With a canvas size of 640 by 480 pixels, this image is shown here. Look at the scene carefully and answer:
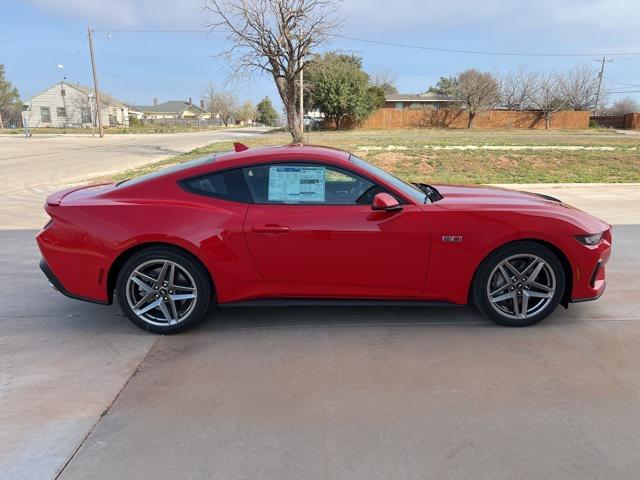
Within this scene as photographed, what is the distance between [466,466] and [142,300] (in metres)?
2.64

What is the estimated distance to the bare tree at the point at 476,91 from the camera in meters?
54.1

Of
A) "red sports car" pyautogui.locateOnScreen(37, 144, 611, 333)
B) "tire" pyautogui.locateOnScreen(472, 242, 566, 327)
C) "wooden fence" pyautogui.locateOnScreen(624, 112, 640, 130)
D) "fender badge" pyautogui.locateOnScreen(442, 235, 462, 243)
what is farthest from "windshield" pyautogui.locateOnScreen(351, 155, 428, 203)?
"wooden fence" pyautogui.locateOnScreen(624, 112, 640, 130)

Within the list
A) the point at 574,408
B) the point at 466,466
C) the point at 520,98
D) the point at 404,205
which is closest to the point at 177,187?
the point at 404,205

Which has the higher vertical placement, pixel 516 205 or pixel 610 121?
pixel 610 121

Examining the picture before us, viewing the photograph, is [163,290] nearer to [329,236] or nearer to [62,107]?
[329,236]

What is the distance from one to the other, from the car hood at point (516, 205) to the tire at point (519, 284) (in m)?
0.29

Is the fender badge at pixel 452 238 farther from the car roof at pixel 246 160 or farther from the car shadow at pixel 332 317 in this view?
the car roof at pixel 246 160

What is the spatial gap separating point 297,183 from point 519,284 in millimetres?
1947

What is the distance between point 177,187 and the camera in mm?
3893

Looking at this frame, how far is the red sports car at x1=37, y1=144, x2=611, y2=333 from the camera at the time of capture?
3.76 meters

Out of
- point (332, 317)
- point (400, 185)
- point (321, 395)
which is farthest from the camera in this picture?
point (332, 317)

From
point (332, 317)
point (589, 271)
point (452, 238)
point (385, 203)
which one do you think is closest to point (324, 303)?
point (332, 317)

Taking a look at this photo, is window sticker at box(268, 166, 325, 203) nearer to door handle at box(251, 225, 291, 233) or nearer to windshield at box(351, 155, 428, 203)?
door handle at box(251, 225, 291, 233)

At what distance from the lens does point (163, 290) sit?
152 inches
